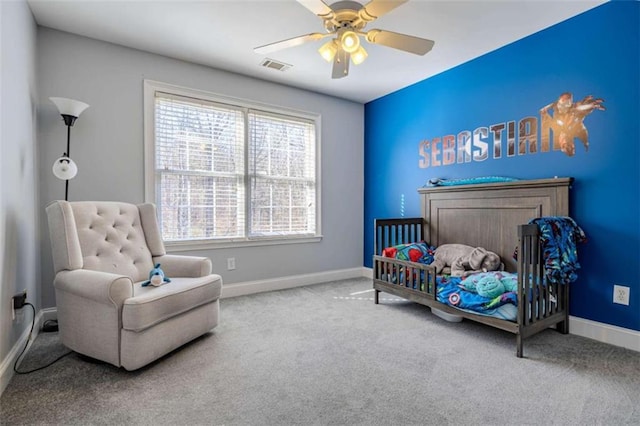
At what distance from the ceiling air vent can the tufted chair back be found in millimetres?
1752

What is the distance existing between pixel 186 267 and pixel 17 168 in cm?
119

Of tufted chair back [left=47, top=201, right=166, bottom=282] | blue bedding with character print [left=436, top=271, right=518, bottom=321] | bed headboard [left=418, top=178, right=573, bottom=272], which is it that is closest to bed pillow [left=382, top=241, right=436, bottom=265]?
bed headboard [left=418, top=178, right=573, bottom=272]

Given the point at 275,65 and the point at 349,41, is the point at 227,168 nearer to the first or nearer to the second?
the point at 275,65

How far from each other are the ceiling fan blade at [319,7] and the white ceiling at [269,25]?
1.44ft

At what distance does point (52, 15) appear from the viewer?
2.41 meters

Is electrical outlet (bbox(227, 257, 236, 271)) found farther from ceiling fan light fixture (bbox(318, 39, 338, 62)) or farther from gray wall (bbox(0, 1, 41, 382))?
ceiling fan light fixture (bbox(318, 39, 338, 62))

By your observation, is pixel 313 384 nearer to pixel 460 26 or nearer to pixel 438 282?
pixel 438 282

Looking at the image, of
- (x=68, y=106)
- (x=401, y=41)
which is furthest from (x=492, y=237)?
(x=68, y=106)

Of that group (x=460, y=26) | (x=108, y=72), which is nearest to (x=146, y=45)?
(x=108, y=72)

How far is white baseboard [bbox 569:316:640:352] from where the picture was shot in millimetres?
2141

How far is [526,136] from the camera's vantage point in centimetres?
272

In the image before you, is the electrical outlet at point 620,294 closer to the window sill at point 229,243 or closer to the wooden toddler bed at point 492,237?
the wooden toddler bed at point 492,237

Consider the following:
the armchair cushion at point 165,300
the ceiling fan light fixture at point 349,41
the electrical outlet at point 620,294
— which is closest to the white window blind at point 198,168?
the armchair cushion at point 165,300

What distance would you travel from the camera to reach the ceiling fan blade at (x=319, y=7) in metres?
1.73
